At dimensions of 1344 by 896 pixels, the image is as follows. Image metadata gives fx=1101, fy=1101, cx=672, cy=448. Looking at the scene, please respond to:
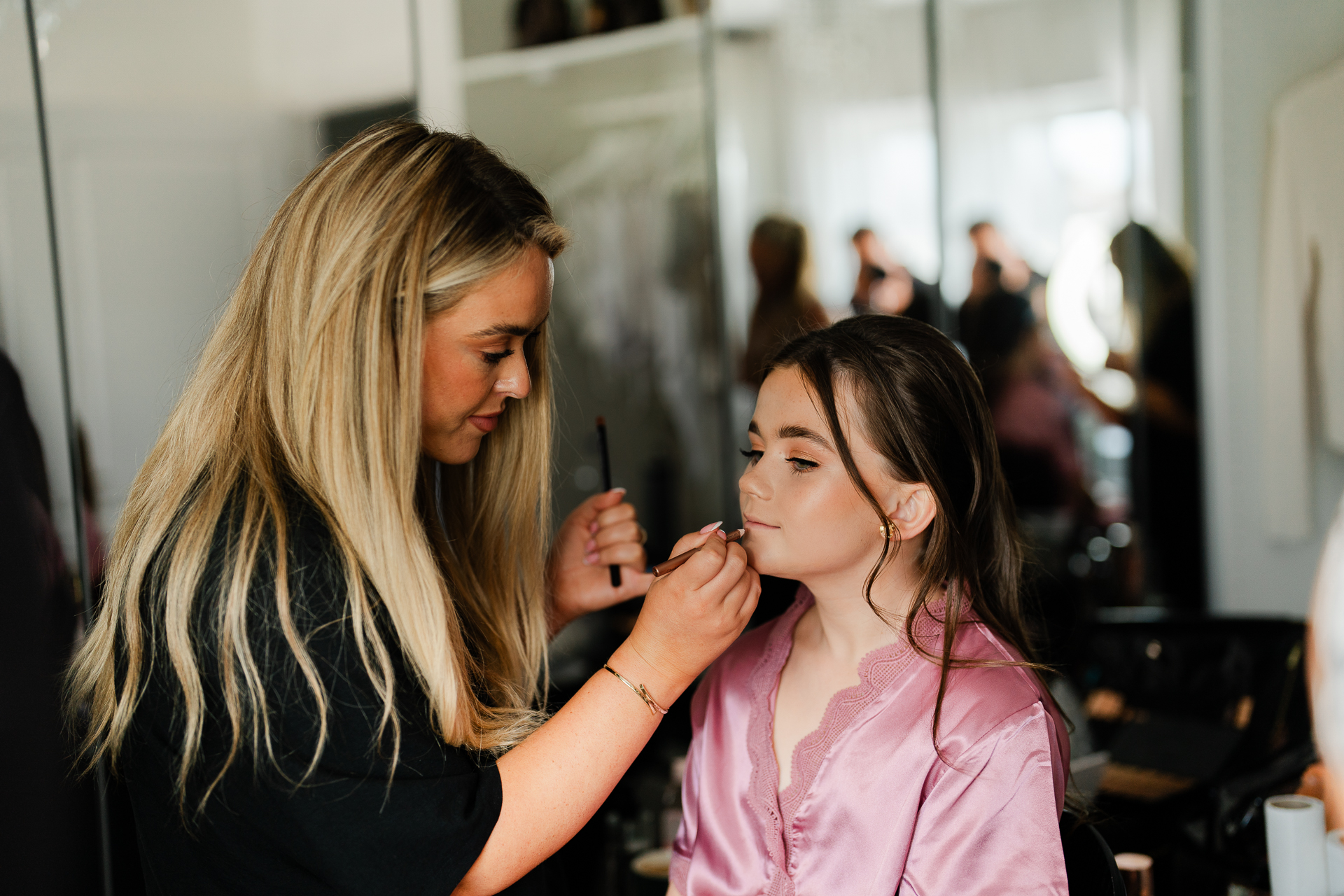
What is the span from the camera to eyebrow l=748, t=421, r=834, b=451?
130 centimetres

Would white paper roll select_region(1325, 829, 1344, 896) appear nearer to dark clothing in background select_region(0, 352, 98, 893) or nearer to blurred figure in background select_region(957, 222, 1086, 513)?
dark clothing in background select_region(0, 352, 98, 893)

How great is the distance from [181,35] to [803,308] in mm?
2353

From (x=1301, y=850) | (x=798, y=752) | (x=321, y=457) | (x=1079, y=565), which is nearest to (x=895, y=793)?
(x=798, y=752)

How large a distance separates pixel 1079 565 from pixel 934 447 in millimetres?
2275

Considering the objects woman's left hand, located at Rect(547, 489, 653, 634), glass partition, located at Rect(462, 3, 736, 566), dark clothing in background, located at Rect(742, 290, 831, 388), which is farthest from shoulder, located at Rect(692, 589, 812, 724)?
dark clothing in background, located at Rect(742, 290, 831, 388)

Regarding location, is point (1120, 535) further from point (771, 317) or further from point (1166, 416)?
point (771, 317)


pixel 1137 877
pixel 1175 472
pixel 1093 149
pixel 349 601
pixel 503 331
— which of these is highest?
pixel 1093 149

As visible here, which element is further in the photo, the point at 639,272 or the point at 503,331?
the point at 639,272

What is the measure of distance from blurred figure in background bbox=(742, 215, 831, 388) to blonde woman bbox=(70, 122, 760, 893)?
8.50 ft

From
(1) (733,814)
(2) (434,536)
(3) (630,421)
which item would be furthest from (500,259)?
(3) (630,421)

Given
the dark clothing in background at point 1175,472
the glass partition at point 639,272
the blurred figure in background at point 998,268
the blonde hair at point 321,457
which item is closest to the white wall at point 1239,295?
the dark clothing in background at point 1175,472

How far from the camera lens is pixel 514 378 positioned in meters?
1.19

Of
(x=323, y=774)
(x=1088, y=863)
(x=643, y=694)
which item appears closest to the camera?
(x=323, y=774)

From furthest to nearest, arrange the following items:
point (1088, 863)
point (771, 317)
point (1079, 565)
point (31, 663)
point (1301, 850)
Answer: point (771, 317) → point (1079, 565) → point (31, 663) → point (1301, 850) → point (1088, 863)
